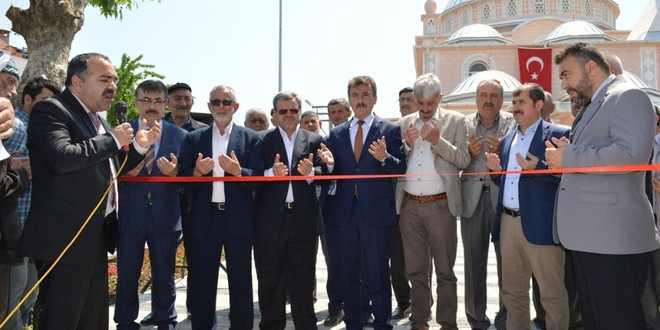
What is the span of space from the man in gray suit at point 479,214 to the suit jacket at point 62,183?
3.13 meters

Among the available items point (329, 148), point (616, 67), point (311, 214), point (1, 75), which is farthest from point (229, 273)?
point (616, 67)

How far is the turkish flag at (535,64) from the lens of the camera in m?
38.6

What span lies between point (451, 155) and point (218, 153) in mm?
2098

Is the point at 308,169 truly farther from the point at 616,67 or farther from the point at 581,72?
the point at 616,67

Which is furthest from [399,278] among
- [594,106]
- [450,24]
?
[450,24]

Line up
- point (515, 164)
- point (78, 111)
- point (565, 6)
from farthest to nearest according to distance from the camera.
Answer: point (565, 6) < point (515, 164) < point (78, 111)

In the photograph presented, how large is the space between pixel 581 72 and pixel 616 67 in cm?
107

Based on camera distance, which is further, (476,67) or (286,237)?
(476,67)

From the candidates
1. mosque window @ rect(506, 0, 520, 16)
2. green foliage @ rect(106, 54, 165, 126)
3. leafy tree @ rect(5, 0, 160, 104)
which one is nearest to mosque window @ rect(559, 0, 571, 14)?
mosque window @ rect(506, 0, 520, 16)

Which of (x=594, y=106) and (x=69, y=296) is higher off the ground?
(x=594, y=106)

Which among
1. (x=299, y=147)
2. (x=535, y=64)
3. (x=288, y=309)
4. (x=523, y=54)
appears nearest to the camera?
(x=299, y=147)

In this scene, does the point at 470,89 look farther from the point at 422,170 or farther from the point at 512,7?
the point at 422,170

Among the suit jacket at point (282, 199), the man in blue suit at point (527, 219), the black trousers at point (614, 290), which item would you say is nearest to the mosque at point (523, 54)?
the man in blue suit at point (527, 219)

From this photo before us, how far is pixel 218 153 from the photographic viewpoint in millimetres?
4949
